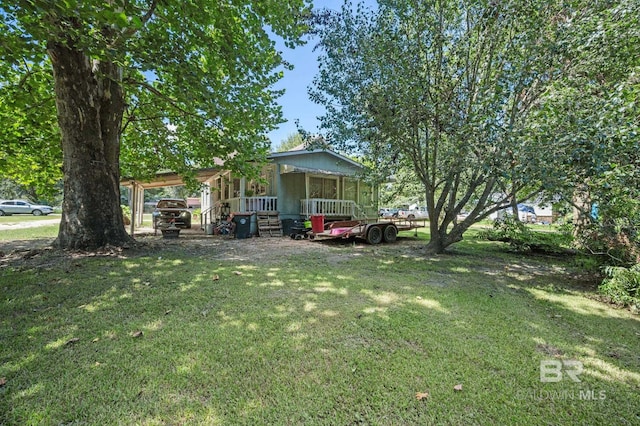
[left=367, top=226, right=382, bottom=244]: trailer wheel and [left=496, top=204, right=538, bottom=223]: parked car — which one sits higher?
[left=496, top=204, right=538, bottom=223]: parked car

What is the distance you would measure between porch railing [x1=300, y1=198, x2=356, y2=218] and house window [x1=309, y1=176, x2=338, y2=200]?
4.30ft

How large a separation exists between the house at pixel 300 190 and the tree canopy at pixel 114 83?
3.99 meters

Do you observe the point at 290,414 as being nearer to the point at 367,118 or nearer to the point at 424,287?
the point at 424,287

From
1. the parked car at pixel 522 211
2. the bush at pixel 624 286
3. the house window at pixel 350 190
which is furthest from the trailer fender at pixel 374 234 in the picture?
the bush at pixel 624 286

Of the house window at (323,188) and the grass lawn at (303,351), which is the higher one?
the house window at (323,188)

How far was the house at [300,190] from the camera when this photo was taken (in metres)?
13.2

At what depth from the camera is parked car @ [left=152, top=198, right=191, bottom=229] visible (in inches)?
498

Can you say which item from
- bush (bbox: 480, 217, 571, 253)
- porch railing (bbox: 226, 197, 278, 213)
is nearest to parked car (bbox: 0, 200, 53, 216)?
porch railing (bbox: 226, 197, 278, 213)

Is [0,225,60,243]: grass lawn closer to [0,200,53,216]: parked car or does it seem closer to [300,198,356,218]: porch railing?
[300,198,356,218]: porch railing

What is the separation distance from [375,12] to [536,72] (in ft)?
12.2

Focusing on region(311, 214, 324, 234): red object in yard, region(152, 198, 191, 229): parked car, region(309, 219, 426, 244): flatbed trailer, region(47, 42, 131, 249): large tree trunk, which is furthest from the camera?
region(152, 198, 191, 229): parked car

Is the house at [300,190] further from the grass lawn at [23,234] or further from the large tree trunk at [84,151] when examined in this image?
the grass lawn at [23,234]

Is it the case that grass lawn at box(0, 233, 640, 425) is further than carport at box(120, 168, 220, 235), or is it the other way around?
carport at box(120, 168, 220, 235)

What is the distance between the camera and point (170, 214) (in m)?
13.9
